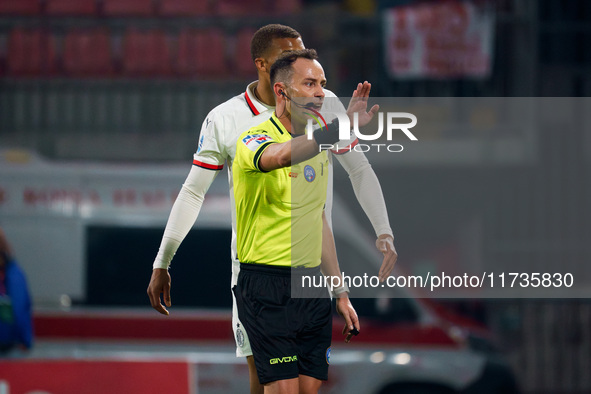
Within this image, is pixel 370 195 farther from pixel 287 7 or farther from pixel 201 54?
pixel 287 7

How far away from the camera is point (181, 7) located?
42.6 feet

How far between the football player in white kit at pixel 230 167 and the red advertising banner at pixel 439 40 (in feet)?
27.1

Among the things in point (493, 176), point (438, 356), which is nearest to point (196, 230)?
point (438, 356)

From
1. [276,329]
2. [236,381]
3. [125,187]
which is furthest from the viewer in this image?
[125,187]

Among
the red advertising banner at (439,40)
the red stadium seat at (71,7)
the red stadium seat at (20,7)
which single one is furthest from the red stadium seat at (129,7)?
the red advertising banner at (439,40)

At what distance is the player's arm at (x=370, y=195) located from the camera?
4266mm

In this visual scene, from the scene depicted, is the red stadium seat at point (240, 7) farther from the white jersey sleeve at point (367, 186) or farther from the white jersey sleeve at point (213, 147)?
the white jersey sleeve at point (367, 186)

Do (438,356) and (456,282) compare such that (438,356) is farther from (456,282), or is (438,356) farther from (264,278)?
(264,278)

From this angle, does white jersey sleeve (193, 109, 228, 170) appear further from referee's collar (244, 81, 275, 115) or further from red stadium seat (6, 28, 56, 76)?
red stadium seat (6, 28, 56, 76)

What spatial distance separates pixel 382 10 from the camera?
41.4ft

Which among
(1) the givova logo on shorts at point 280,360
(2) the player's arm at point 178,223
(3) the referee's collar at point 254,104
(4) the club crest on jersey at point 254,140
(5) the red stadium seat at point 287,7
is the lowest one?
(1) the givova logo on shorts at point 280,360

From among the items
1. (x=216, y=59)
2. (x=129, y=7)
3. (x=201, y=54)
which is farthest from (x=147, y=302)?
(x=129, y=7)

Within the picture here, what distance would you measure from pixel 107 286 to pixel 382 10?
21.4 ft

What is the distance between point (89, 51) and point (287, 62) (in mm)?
9063
